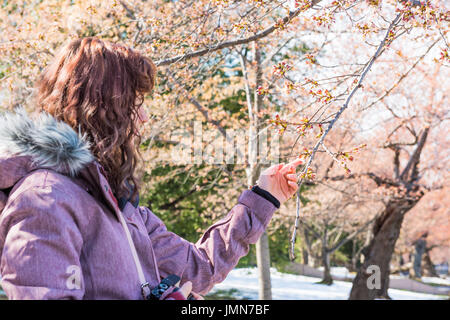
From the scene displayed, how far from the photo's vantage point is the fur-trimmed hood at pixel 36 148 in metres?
1.02

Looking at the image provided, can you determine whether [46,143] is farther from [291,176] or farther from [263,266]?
[263,266]

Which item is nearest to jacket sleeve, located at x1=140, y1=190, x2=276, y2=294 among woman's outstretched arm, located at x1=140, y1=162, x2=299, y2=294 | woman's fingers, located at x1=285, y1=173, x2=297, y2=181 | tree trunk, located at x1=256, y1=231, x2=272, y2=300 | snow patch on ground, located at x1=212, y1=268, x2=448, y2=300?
woman's outstretched arm, located at x1=140, y1=162, x2=299, y2=294

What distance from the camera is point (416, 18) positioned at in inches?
103

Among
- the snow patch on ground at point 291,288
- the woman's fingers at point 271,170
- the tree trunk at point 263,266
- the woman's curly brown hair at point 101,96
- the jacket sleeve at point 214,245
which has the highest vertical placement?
the woman's curly brown hair at point 101,96

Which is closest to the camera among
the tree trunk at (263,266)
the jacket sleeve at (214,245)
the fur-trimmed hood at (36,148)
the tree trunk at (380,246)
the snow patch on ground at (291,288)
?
the fur-trimmed hood at (36,148)

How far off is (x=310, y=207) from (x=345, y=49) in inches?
190

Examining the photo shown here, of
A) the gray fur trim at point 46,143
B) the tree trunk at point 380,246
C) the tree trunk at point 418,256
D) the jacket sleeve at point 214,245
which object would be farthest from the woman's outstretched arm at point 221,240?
the tree trunk at point 418,256

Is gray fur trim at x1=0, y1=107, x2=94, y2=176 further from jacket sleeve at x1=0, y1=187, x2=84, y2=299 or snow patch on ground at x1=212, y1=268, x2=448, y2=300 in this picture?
snow patch on ground at x1=212, y1=268, x2=448, y2=300

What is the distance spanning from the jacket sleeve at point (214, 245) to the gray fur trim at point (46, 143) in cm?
51

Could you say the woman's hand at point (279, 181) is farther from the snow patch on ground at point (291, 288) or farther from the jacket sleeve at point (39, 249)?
the snow patch on ground at point (291, 288)

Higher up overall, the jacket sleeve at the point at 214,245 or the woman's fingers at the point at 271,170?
the woman's fingers at the point at 271,170

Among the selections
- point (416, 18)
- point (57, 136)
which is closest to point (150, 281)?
point (57, 136)

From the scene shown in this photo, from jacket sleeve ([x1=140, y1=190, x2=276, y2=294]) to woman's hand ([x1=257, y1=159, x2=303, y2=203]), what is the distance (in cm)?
5

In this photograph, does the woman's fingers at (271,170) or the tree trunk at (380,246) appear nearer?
the woman's fingers at (271,170)
